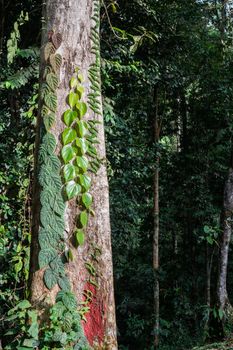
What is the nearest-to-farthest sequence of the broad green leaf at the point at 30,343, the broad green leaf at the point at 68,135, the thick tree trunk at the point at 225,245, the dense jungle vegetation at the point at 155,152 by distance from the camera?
the broad green leaf at the point at 30,343
the broad green leaf at the point at 68,135
the dense jungle vegetation at the point at 155,152
the thick tree trunk at the point at 225,245

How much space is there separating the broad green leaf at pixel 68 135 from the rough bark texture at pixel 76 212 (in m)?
0.04

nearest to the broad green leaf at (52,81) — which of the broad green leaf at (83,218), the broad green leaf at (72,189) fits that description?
the broad green leaf at (72,189)

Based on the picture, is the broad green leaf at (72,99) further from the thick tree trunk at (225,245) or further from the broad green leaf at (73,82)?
the thick tree trunk at (225,245)

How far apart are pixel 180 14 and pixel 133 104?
5.84ft

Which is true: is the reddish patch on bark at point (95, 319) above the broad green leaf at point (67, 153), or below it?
below

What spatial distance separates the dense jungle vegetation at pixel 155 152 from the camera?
16.0ft

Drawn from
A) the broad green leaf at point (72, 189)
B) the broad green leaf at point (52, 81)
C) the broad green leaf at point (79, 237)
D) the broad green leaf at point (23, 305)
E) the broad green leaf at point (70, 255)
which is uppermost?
the broad green leaf at point (52, 81)

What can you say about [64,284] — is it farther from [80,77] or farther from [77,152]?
[80,77]

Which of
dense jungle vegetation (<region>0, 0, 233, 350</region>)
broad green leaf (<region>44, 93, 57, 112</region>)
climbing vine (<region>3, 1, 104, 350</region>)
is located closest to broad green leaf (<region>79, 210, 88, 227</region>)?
climbing vine (<region>3, 1, 104, 350</region>)

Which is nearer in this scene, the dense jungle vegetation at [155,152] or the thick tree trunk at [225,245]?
the dense jungle vegetation at [155,152]

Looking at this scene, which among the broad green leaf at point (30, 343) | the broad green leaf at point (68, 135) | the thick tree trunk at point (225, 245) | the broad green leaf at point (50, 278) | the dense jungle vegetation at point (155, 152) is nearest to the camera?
the broad green leaf at point (30, 343)

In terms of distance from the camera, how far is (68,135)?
2.04 meters

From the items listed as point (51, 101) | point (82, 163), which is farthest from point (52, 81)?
point (82, 163)

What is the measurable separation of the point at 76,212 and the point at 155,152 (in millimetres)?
4915
